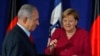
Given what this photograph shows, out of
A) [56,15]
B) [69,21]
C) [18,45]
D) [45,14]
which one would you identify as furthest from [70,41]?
[18,45]

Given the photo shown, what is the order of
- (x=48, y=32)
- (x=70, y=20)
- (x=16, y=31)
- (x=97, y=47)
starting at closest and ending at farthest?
1. (x=16, y=31)
2. (x=70, y=20)
3. (x=97, y=47)
4. (x=48, y=32)

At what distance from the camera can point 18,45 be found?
60.8 inches

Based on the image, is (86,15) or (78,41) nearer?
(78,41)

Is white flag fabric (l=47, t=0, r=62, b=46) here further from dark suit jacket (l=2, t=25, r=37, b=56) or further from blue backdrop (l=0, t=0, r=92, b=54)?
dark suit jacket (l=2, t=25, r=37, b=56)

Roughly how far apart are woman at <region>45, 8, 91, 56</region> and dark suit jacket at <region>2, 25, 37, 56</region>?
2.00 ft

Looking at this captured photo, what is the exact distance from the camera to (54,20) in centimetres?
273

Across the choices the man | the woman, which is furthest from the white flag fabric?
the man

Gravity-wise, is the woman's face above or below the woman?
above

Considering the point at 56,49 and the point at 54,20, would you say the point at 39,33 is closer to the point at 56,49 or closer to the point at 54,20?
the point at 54,20

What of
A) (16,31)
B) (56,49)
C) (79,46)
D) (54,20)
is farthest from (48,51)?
(16,31)

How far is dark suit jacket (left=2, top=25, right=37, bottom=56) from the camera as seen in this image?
154 cm

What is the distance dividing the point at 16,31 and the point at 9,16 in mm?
1331

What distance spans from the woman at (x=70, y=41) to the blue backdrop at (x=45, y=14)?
18.9 inches

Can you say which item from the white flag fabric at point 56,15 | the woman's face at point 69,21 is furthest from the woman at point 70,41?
the white flag fabric at point 56,15
